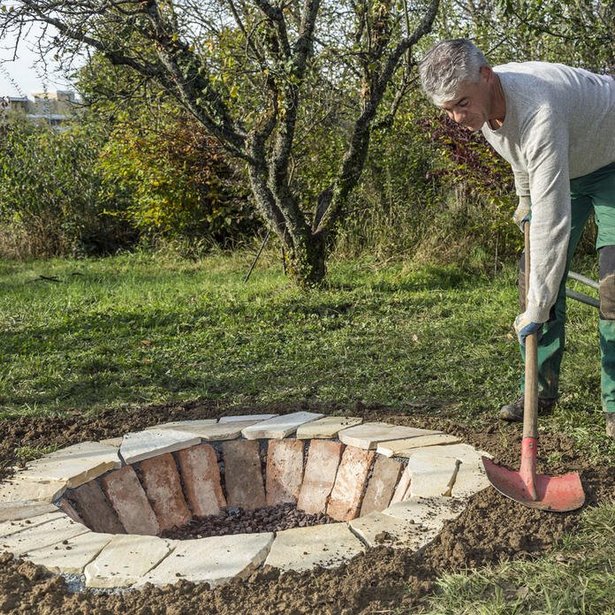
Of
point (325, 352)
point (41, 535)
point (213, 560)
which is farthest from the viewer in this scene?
point (325, 352)

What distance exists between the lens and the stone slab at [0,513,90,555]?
2648 millimetres

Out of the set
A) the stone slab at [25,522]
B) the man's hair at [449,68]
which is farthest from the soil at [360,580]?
the man's hair at [449,68]

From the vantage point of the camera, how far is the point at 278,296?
7.27 m

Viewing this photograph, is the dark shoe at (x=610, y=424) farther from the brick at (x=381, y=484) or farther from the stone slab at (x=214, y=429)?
the stone slab at (x=214, y=429)

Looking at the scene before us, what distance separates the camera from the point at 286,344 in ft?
18.8

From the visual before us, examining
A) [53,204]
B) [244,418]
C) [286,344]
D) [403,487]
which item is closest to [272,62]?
[286,344]

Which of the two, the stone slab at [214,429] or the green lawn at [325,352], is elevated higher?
the stone slab at [214,429]

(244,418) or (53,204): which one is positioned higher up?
(53,204)

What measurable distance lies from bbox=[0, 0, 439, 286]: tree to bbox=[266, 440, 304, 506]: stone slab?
344cm

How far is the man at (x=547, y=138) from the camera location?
2.83 metres

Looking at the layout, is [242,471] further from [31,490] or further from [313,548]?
[313,548]

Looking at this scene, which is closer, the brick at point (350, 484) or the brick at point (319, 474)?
the brick at point (350, 484)

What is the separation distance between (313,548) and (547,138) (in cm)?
160

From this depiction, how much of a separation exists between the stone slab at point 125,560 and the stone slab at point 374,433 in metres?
1.03
